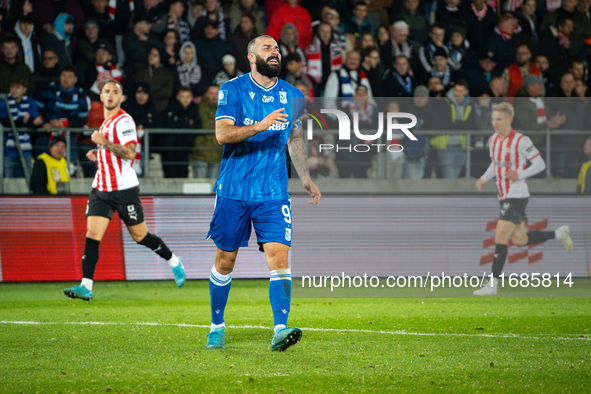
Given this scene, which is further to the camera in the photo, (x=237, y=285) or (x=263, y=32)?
(x=263, y=32)

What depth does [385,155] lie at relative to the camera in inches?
445

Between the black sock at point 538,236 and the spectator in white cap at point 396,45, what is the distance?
4.50m

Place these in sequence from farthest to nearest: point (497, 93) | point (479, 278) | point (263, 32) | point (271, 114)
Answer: point (263, 32) → point (497, 93) → point (479, 278) → point (271, 114)

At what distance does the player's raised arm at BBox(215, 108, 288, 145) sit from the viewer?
4938 millimetres

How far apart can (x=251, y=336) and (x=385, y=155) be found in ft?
19.6

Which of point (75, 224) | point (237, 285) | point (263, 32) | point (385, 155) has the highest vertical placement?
point (263, 32)

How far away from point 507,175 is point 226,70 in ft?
17.7

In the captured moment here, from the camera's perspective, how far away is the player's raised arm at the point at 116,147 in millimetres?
8258

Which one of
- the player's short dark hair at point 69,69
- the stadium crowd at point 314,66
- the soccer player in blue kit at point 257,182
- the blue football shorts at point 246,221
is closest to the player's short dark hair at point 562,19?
the stadium crowd at point 314,66

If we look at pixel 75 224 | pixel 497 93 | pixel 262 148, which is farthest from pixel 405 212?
pixel 262 148

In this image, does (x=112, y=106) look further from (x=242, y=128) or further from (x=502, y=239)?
(x=502, y=239)

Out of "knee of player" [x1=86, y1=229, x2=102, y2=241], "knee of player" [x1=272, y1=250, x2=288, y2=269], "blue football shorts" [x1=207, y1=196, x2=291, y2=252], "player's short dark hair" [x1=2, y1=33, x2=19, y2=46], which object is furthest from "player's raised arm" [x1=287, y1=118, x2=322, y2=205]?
"player's short dark hair" [x1=2, y1=33, x2=19, y2=46]

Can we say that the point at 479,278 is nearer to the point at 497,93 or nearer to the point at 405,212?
the point at 405,212

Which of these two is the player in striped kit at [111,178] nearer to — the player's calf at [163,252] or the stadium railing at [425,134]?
the player's calf at [163,252]
